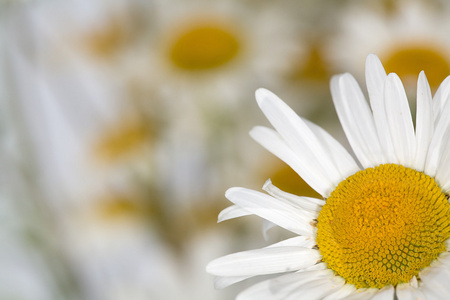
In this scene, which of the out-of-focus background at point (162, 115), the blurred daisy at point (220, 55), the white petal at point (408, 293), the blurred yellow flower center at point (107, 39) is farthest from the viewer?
the blurred yellow flower center at point (107, 39)

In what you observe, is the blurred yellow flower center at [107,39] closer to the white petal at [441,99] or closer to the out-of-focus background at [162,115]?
the out-of-focus background at [162,115]

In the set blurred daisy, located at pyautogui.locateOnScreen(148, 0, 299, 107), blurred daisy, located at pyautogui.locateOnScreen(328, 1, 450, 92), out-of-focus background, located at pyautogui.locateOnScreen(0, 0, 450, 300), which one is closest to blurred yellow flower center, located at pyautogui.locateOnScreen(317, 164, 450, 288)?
out-of-focus background, located at pyautogui.locateOnScreen(0, 0, 450, 300)

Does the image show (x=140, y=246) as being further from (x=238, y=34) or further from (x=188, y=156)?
(x=238, y=34)

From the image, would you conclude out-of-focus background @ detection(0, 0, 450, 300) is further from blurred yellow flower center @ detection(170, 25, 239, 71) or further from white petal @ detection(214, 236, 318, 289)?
white petal @ detection(214, 236, 318, 289)

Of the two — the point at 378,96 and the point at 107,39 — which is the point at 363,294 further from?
the point at 107,39

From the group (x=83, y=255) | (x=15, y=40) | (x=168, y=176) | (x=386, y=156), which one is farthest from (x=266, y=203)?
(x=83, y=255)

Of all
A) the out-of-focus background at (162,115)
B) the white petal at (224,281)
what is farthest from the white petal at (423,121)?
the out-of-focus background at (162,115)
